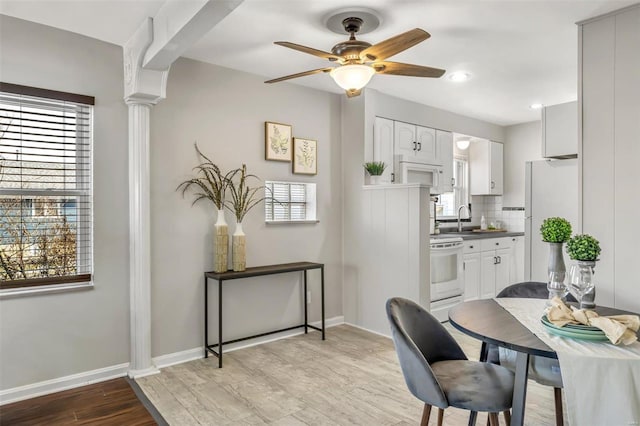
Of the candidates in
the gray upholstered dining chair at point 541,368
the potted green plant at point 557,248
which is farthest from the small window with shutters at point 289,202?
the potted green plant at point 557,248

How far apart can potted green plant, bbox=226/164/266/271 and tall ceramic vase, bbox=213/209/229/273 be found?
0.09m

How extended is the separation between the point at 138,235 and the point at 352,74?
192 cm

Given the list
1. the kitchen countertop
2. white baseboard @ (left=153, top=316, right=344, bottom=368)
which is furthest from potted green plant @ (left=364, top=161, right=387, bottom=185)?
white baseboard @ (left=153, top=316, right=344, bottom=368)

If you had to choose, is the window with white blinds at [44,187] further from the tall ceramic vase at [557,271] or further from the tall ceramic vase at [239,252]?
the tall ceramic vase at [557,271]

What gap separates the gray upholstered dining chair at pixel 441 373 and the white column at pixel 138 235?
1971mm

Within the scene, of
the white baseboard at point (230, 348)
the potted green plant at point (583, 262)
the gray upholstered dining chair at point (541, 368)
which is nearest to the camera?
the potted green plant at point (583, 262)

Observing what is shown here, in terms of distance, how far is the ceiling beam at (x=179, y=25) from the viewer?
2.06 meters

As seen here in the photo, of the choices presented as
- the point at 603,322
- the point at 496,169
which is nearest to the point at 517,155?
the point at 496,169

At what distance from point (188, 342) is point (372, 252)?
193 cm

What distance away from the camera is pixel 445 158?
520 cm

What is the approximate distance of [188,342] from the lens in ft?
11.0

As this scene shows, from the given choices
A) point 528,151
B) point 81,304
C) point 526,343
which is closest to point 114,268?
point 81,304

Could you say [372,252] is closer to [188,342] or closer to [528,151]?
[188,342]

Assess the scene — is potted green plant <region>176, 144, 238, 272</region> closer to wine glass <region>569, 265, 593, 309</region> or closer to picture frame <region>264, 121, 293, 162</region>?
picture frame <region>264, 121, 293, 162</region>
